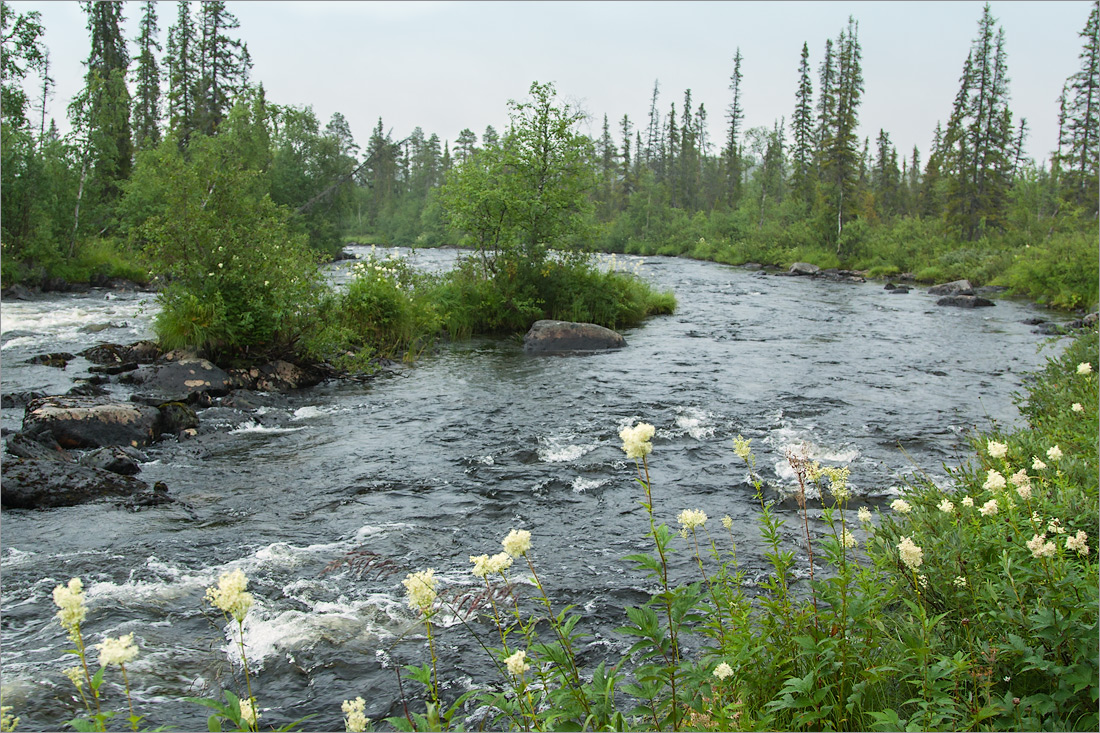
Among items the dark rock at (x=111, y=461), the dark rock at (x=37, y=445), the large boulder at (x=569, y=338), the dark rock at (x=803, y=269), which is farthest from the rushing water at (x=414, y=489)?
the dark rock at (x=803, y=269)

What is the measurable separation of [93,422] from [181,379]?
277cm

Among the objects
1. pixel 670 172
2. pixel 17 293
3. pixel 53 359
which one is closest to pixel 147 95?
pixel 17 293

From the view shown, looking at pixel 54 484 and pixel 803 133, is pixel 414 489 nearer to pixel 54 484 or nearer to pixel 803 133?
pixel 54 484

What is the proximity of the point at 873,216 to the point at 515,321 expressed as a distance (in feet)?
182

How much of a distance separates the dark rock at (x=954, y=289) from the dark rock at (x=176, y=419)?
2862 centimetres

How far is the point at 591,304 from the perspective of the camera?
20719mm

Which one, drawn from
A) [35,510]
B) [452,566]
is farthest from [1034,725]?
[35,510]

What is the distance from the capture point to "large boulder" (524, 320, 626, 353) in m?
17.5

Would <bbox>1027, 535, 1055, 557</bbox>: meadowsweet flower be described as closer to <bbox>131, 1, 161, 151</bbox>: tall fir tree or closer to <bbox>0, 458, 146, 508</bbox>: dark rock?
<bbox>0, 458, 146, 508</bbox>: dark rock

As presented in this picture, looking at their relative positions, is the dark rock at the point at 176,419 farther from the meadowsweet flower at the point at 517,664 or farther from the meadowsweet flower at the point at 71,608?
the meadowsweet flower at the point at 517,664

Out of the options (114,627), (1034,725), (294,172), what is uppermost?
(294,172)

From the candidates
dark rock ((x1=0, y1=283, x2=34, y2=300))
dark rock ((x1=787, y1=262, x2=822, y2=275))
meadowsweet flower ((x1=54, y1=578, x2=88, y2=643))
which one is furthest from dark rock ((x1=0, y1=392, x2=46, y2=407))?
dark rock ((x1=787, y1=262, x2=822, y2=275))

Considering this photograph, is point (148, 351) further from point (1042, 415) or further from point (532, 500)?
point (1042, 415)

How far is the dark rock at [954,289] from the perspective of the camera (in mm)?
29066
